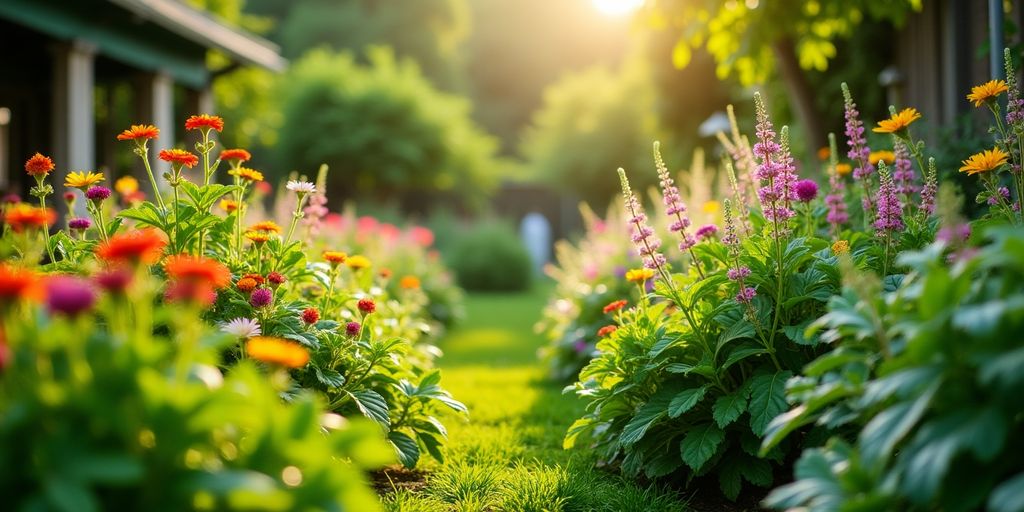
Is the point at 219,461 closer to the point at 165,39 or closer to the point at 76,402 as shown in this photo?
the point at 76,402

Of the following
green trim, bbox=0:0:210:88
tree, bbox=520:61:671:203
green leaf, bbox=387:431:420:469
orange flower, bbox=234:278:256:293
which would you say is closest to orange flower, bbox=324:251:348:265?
orange flower, bbox=234:278:256:293

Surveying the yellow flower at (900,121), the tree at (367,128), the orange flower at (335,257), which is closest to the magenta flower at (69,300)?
the orange flower at (335,257)

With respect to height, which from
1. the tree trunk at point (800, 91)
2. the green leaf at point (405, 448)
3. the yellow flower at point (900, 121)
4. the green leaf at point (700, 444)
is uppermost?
the tree trunk at point (800, 91)

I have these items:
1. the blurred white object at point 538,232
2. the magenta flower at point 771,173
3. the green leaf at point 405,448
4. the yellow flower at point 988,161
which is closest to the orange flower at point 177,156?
the green leaf at point 405,448

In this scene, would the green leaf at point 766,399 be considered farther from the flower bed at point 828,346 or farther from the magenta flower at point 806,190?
the magenta flower at point 806,190

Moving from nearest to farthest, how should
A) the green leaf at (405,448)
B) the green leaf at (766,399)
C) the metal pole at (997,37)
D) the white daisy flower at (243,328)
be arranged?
1. the white daisy flower at (243,328)
2. the green leaf at (766,399)
3. the green leaf at (405,448)
4. the metal pole at (997,37)

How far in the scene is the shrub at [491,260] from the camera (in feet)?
53.2

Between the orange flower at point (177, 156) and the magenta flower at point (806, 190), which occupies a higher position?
the orange flower at point (177, 156)

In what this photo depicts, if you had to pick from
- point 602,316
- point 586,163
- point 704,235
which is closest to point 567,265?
point 602,316

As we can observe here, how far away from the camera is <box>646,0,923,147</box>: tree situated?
546 cm

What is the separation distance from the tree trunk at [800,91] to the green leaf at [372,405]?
4723mm

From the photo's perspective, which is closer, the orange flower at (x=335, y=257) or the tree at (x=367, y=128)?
the orange flower at (x=335, y=257)

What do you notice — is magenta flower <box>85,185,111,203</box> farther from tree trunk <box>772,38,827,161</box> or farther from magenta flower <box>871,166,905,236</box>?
tree trunk <box>772,38,827,161</box>

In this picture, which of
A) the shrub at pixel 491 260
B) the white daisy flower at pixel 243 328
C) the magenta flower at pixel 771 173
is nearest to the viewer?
the white daisy flower at pixel 243 328
